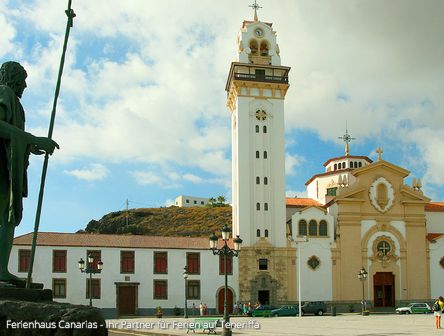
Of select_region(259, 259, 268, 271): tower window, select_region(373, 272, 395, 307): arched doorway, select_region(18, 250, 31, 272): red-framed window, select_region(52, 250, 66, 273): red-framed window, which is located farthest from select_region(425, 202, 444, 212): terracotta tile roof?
select_region(18, 250, 31, 272): red-framed window

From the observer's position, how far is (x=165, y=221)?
357 ft

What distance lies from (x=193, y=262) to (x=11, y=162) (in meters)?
44.7

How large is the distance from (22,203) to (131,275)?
4333 cm

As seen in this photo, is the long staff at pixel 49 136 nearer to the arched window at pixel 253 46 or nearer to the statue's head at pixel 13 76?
the statue's head at pixel 13 76

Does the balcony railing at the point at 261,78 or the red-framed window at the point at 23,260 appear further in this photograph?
the balcony railing at the point at 261,78

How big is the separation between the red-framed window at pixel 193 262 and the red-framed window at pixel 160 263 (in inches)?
76.8

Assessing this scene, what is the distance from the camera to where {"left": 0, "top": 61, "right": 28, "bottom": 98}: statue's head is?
7875mm

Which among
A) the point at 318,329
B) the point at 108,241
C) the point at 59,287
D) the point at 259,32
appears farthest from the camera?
the point at 259,32

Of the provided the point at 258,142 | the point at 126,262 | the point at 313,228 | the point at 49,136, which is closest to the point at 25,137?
the point at 49,136

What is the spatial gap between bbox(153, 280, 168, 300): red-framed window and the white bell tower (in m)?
7.93

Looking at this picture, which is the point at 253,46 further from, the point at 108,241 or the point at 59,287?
the point at 59,287

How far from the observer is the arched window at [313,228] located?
55219 millimetres

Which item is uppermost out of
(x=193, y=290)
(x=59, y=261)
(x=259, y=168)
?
(x=259, y=168)

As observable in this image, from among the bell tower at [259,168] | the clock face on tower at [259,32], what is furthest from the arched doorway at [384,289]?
the clock face on tower at [259,32]
